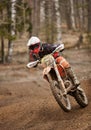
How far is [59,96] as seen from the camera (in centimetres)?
1055

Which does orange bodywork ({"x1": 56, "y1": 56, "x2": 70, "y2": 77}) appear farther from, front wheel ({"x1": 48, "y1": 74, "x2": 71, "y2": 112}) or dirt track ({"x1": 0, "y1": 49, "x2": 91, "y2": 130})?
dirt track ({"x1": 0, "y1": 49, "x2": 91, "y2": 130})

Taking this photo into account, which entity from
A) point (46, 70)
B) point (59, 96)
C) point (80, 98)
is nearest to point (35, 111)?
point (80, 98)

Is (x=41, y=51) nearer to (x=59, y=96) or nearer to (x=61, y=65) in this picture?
(x=61, y=65)

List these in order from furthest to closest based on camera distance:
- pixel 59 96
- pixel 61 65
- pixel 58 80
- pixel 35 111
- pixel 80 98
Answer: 1. pixel 35 111
2. pixel 80 98
3. pixel 61 65
4. pixel 58 80
5. pixel 59 96

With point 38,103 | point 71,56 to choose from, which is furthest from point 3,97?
point 71,56

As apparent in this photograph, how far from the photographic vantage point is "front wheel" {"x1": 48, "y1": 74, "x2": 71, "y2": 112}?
413 inches

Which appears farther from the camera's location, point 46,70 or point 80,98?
point 80,98

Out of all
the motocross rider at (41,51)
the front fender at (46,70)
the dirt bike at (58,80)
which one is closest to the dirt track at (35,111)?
the dirt bike at (58,80)

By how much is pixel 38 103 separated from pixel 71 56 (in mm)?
18034

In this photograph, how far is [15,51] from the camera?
35219 mm

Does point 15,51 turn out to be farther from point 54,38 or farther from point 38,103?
point 38,103

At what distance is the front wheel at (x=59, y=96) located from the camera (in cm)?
1048

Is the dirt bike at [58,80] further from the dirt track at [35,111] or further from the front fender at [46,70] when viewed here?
the dirt track at [35,111]

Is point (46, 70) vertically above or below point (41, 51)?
below
